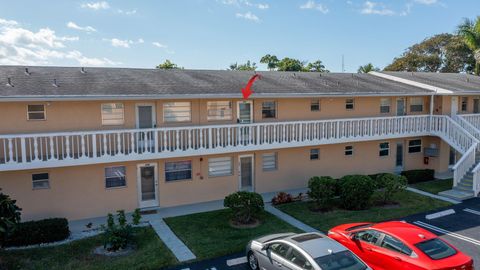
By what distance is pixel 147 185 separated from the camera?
1716cm

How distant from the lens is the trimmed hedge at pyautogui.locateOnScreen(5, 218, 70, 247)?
42.4ft

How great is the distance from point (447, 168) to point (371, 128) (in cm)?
737

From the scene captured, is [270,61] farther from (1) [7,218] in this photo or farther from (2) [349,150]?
(1) [7,218]

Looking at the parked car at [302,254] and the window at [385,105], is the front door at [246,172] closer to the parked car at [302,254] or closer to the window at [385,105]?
the parked car at [302,254]

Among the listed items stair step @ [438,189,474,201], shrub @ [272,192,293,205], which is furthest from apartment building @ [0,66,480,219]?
shrub @ [272,192,293,205]

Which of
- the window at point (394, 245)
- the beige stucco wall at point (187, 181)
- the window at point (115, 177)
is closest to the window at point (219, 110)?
the beige stucco wall at point (187, 181)

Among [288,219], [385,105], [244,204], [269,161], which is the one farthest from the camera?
[385,105]

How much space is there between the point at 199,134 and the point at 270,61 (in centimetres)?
3984

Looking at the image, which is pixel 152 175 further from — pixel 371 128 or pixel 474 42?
pixel 474 42

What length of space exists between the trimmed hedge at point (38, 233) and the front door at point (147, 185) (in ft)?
12.6

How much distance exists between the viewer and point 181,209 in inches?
674

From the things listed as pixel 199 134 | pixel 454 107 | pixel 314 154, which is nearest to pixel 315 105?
pixel 314 154

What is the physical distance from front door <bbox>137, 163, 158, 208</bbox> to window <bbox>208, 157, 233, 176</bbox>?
8.71ft

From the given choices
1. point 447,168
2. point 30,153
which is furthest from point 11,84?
point 447,168
